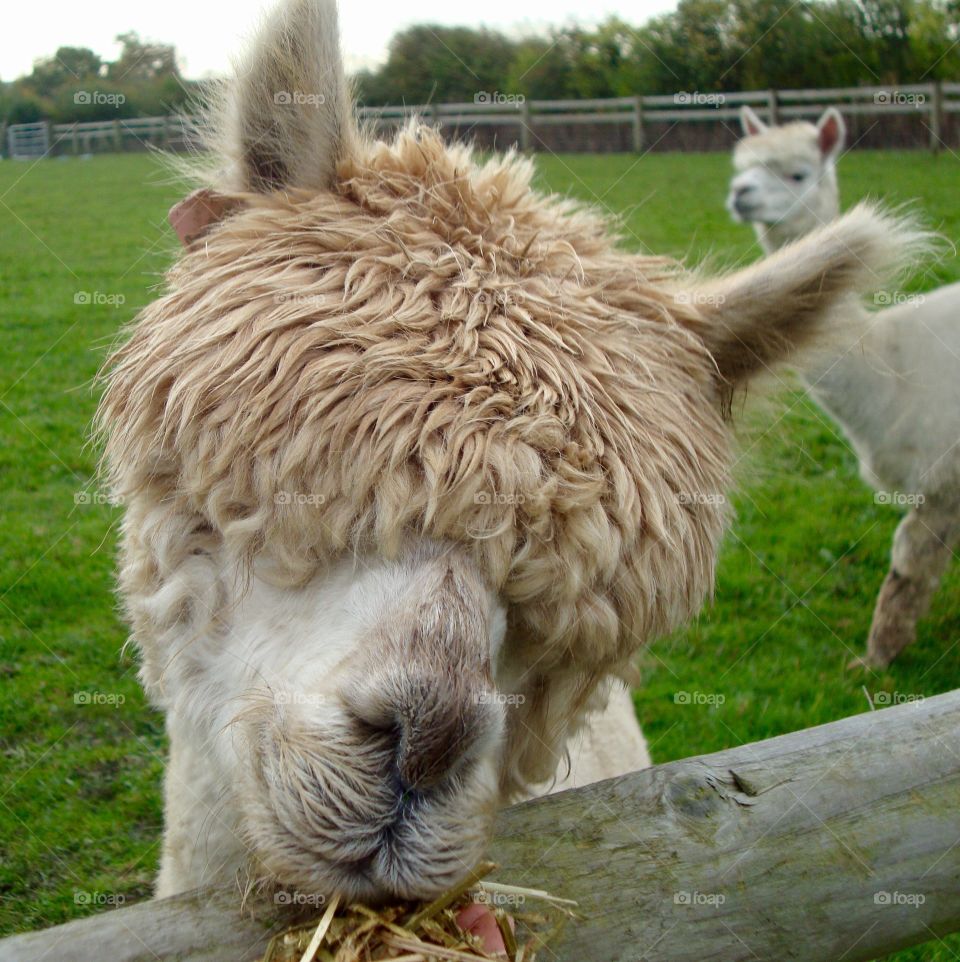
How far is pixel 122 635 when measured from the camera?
5.02 metres

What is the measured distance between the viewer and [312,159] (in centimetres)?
204

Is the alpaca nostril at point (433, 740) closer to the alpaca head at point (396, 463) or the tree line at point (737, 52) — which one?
the alpaca head at point (396, 463)

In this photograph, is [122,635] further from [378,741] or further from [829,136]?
[829,136]

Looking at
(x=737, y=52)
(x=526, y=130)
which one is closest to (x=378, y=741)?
(x=526, y=130)

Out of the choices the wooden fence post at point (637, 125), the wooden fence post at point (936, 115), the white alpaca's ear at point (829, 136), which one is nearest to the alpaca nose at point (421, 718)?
the white alpaca's ear at point (829, 136)

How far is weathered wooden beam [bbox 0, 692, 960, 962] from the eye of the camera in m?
1.49

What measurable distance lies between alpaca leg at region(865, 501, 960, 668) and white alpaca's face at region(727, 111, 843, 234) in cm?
200

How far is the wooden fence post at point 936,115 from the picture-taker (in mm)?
20000

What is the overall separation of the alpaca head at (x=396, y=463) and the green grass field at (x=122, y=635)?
422 millimetres

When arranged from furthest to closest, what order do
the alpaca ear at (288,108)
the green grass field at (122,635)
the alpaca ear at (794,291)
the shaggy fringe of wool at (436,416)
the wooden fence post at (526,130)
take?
1. the wooden fence post at (526,130)
2. the green grass field at (122,635)
3. the alpaca ear at (794,291)
4. the alpaca ear at (288,108)
5. the shaggy fringe of wool at (436,416)

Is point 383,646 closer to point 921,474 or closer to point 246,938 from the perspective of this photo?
point 246,938

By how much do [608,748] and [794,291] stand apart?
4.82 feet

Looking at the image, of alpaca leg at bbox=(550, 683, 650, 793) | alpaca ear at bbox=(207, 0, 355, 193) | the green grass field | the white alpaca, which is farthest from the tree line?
alpaca ear at bbox=(207, 0, 355, 193)

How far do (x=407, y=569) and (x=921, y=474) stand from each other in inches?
163
